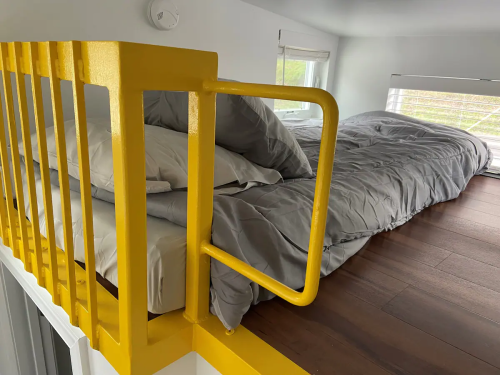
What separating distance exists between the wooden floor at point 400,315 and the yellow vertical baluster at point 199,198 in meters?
0.15

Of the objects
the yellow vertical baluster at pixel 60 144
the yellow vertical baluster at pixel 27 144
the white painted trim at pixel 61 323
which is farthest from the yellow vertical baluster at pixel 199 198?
the yellow vertical baluster at pixel 27 144

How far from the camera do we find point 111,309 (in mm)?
914

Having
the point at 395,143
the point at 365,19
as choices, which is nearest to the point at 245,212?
the point at 395,143

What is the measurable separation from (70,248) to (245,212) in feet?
1.40

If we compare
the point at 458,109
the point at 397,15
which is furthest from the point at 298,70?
the point at 458,109

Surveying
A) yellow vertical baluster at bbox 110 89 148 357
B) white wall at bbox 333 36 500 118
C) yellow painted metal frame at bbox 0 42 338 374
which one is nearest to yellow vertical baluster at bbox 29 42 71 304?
yellow painted metal frame at bbox 0 42 338 374

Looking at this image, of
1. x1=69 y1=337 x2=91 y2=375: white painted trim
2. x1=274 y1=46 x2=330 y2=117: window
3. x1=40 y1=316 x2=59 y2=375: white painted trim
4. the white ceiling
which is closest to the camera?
x1=69 y1=337 x2=91 y2=375: white painted trim

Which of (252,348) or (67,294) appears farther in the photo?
(67,294)

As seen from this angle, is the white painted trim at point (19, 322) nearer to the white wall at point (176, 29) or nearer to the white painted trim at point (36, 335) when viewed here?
the white painted trim at point (36, 335)

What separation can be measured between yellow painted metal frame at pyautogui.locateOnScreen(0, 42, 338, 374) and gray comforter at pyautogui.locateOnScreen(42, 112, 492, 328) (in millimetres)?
62

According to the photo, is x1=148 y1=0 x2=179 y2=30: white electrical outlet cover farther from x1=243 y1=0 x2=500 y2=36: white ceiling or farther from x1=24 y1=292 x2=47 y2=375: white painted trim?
x1=24 y1=292 x2=47 y2=375: white painted trim

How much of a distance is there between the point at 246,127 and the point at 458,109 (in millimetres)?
3061

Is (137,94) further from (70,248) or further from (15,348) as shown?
(15,348)

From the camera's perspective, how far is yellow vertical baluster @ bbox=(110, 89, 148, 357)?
637mm
